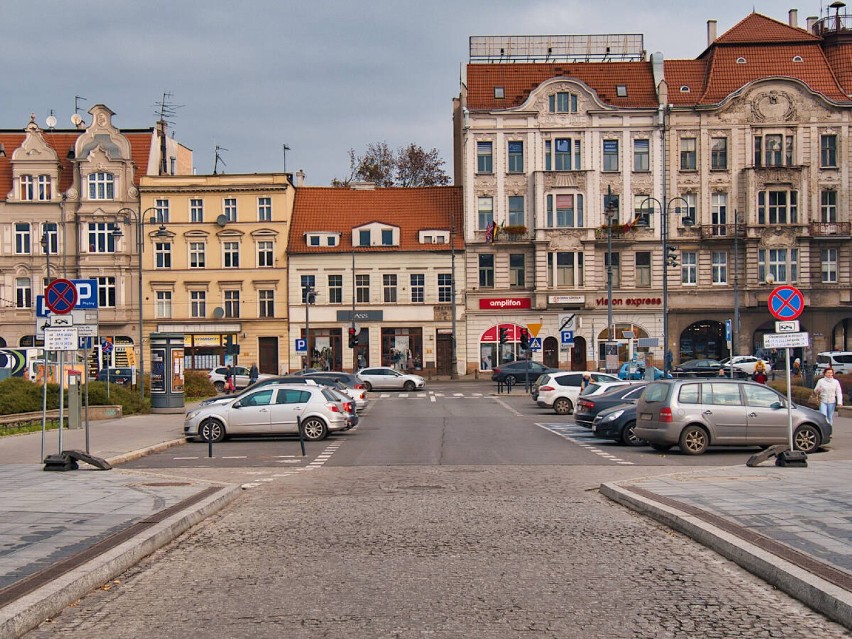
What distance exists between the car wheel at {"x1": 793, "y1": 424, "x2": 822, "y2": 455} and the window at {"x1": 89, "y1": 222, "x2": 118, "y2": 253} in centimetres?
5371

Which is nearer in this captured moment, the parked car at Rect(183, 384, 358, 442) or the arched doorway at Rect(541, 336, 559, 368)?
the parked car at Rect(183, 384, 358, 442)

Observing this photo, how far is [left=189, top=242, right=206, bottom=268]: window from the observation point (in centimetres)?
6775

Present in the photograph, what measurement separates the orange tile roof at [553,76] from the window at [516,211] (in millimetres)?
5880

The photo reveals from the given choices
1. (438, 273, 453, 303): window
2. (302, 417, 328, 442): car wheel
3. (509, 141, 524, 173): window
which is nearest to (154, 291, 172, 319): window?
(438, 273, 453, 303): window

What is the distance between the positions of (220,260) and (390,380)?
17930 millimetres

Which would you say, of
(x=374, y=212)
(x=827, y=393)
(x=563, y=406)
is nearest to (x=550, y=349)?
(x=374, y=212)

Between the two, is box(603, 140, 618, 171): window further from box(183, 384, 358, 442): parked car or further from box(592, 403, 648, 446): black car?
box(183, 384, 358, 442): parked car

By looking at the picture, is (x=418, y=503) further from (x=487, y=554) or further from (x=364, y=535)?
(x=487, y=554)

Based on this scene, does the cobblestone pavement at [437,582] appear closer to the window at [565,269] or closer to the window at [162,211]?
the window at [565,269]

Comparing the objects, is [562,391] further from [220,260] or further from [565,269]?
[220,260]

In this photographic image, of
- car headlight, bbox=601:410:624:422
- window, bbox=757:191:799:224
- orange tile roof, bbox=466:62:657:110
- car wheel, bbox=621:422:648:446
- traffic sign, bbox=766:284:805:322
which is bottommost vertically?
car wheel, bbox=621:422:648:446

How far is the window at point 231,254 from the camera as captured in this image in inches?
2667

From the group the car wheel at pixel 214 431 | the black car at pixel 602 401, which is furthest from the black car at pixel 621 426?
the car wheel at pixel 214 431

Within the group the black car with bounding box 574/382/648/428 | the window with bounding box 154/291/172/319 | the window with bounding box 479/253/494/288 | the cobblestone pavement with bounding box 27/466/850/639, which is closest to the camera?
the cobblestone pavement with bounding box 27/466/850/639
